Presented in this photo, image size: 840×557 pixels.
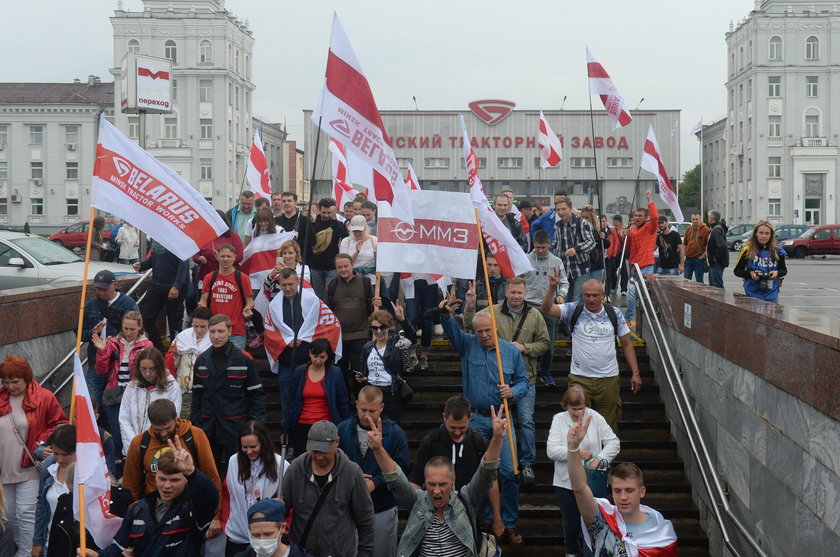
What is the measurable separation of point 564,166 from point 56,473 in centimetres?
6527

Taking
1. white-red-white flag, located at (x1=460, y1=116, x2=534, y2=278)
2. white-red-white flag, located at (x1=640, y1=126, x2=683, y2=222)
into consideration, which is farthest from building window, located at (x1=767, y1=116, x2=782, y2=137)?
white-red-white flag, located at (x1=460, y1=116, x2=534, y2=278)

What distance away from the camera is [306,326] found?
9.41m

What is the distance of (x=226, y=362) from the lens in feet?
27.2

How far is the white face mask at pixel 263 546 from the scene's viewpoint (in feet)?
19.2

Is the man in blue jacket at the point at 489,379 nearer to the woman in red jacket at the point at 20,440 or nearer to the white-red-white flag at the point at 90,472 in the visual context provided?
the white-red-white flag at the point at 90,472

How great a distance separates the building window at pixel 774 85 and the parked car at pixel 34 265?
241ft

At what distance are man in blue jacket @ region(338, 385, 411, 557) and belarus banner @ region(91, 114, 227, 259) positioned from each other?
2290 mm

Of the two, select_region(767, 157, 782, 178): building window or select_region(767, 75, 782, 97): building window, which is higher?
select_region(767, 75, 782, 97): building window

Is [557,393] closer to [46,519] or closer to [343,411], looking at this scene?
[343,411]

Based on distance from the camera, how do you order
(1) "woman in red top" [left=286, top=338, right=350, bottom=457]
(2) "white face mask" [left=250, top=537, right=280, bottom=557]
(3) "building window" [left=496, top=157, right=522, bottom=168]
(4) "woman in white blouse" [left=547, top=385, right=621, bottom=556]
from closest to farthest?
(2) "white face mask" [left=250, top=537, right=280, bottom=557], (4) "woman in white blouse" [left=547, top=385, right=621, bottom=556], (1) "woman in red top" [left=286, top=338, right=350, bottom=457], (3) "building window" [left=496, top=157, right=522, bottom=168]

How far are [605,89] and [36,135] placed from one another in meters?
74.7

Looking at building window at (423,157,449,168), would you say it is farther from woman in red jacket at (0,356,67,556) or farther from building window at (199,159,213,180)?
woman in red jacket at (0,356,67,556)

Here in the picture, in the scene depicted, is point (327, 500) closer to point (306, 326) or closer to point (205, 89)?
point (306, 326)

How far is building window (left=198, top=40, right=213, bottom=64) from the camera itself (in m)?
81.2
